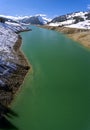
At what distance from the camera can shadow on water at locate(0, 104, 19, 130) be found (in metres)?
22.2

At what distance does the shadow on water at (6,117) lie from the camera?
22.2 metres

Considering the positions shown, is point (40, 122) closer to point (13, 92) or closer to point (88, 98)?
point (13, 92)

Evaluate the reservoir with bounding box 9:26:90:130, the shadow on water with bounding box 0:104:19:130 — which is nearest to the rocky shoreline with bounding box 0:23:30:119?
the shadow on water with bounding box 0:104:19:130

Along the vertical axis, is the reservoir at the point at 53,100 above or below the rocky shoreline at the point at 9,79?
below

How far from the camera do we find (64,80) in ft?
123

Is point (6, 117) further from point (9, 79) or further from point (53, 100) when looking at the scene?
point (9, 79)

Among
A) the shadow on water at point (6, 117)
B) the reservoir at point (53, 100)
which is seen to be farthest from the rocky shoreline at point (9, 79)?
the reservoir at point (53, 100)

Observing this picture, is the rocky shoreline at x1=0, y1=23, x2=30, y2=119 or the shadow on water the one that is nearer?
the shadow on water

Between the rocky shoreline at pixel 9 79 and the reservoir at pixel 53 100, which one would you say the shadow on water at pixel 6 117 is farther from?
the reservoir at pixel 53 100

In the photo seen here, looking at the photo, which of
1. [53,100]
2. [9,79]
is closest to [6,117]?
[53,100]

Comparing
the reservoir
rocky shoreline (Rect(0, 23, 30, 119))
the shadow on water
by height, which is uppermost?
rocky shoreline (Rect(0, 23, 30, 119))

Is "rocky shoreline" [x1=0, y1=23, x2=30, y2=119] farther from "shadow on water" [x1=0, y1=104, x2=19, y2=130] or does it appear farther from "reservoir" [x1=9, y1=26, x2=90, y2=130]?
"reservoir" [x1=9, y1=26, x2=90, y2=130]

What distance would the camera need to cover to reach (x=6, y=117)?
23.7 meters

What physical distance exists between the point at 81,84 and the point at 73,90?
11.2 feet
